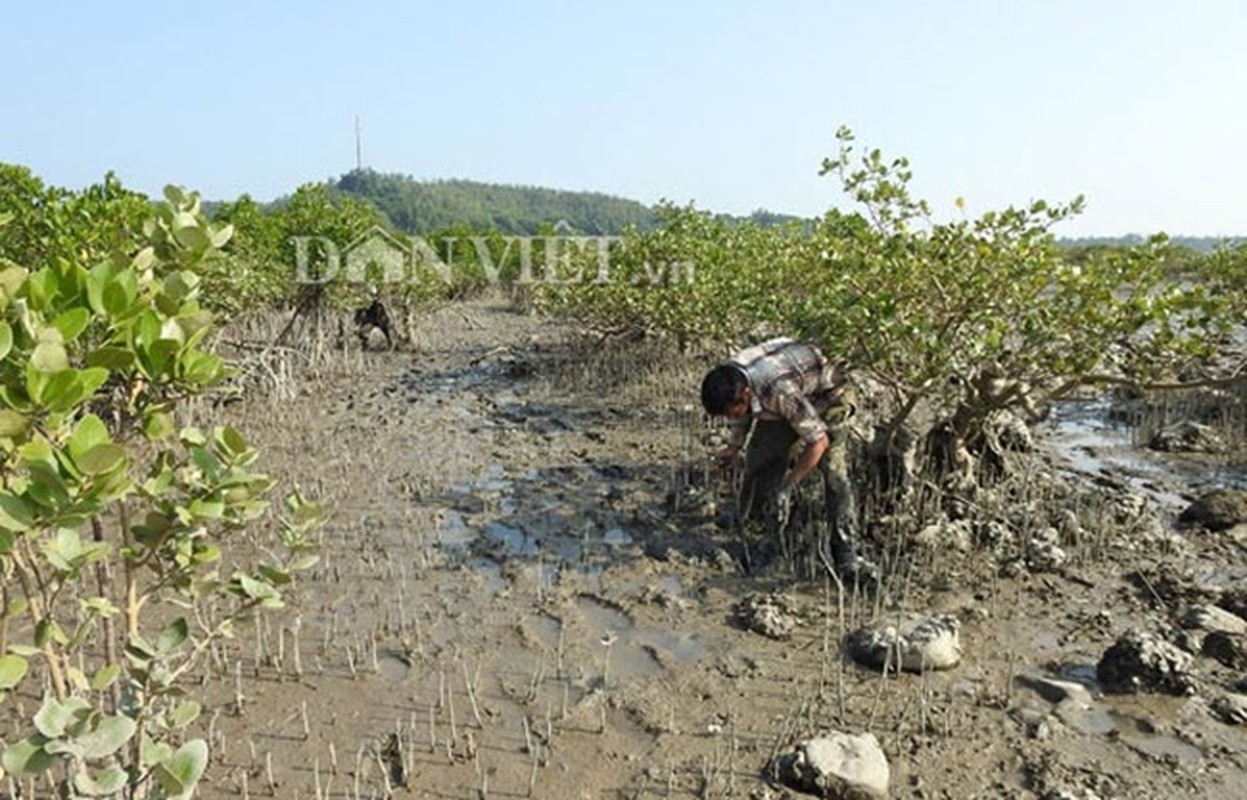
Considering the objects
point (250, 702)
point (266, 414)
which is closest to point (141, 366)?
point (250, 702)

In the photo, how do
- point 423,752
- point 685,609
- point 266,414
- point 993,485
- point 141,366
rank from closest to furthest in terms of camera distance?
point 141,366, point 423,752, point 685,609, point 993,485, point 266,414

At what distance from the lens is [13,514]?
148cm

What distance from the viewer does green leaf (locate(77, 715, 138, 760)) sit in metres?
1.60

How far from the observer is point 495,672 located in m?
3.86

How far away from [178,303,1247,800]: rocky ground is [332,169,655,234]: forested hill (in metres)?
65.2

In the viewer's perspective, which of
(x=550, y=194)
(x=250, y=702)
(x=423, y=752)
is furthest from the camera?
(x=550, y=194)

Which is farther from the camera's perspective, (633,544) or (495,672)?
(633,544)

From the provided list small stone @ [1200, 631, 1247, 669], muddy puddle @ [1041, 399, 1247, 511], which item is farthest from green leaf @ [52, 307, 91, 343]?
muddy puddle @ [1041, 399, 1247, 511]

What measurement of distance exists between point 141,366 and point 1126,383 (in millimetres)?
4678

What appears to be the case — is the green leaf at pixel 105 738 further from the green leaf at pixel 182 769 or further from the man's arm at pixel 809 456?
the man's arm at pixel 809 456

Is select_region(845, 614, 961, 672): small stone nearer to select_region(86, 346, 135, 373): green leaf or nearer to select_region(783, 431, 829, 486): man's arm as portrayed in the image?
select_region(783, 431, 829, 486): man's arm

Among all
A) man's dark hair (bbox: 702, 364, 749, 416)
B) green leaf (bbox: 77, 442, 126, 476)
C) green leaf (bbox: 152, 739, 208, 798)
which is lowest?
green leaf (bbox: 152, 739, 208, 798)

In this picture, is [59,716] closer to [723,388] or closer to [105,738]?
[105,738]

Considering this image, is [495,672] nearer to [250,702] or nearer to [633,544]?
[250,702]
